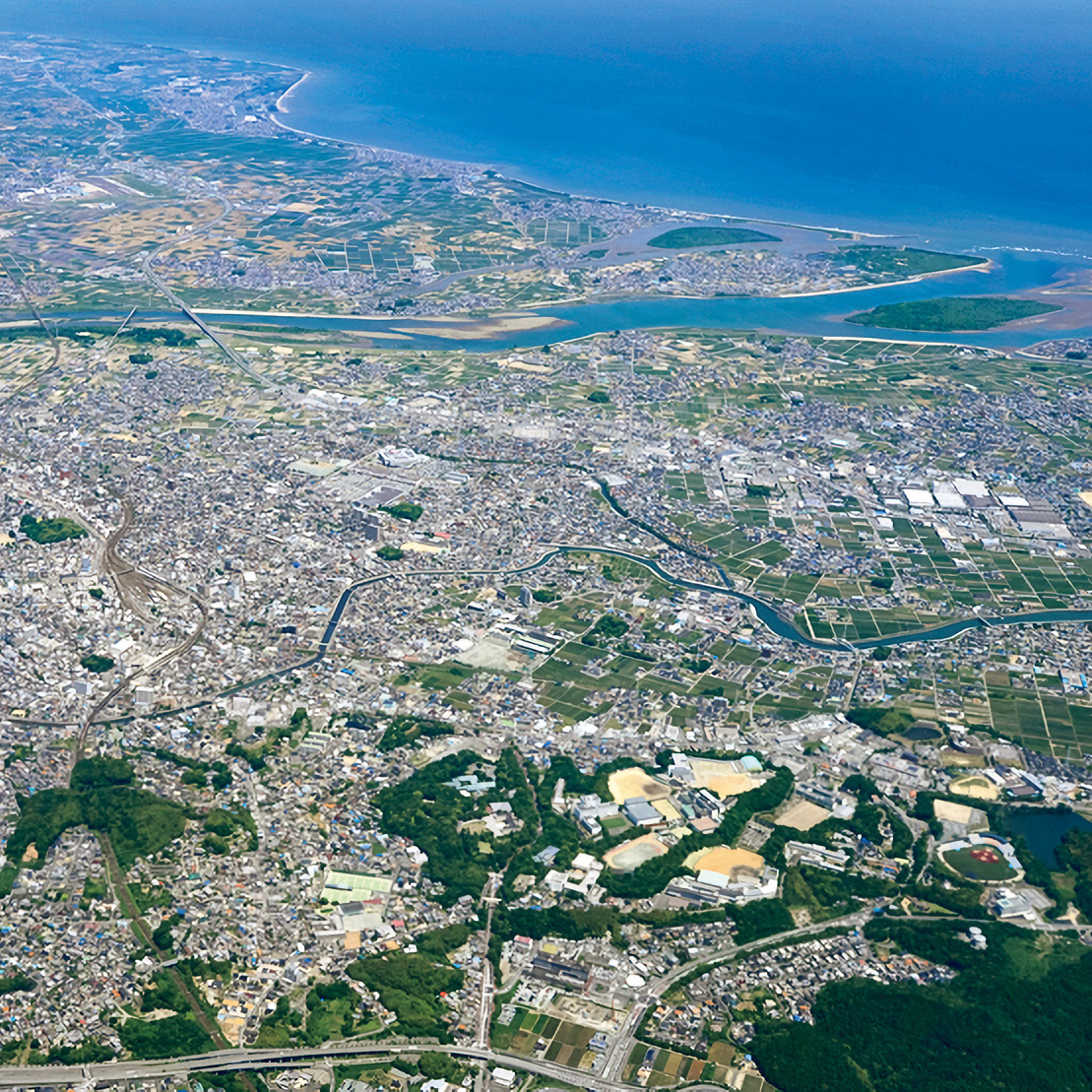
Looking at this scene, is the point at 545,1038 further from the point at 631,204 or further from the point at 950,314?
the point at 631,204

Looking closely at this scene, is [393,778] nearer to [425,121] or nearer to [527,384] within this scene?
[527,384]

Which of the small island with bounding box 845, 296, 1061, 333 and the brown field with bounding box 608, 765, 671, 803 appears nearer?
the brown field with bounding box 608, 765, 671, 803

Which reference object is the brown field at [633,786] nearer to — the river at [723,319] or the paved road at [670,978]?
the paved road at [670,978]

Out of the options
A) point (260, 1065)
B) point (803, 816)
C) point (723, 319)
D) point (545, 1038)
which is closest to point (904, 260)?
point (723, 319)

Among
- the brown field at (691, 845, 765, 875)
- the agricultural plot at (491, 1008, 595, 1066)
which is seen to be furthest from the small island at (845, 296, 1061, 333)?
the agricultural plot at (491, 1008, 595, 1066)

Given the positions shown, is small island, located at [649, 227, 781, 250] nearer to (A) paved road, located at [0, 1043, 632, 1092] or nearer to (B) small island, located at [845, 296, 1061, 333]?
(B) small island, located at [845, 296, 1061, 333]

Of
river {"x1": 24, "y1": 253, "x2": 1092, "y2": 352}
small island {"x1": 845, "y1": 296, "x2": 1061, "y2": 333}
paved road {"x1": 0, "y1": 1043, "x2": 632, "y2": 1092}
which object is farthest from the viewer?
small island {"x1": 845, "y1": 296, "x2": 1061, "y2": 333}

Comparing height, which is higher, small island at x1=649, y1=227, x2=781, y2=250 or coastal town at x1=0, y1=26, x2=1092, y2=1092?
small island at x1=649, y1=227, x2=781, y2=250
